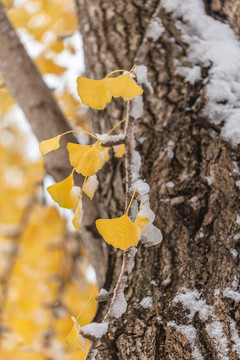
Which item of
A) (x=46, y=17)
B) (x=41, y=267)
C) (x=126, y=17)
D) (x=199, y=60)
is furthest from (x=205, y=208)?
(x=41, y=267)

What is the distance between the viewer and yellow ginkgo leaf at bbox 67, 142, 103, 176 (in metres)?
0.55

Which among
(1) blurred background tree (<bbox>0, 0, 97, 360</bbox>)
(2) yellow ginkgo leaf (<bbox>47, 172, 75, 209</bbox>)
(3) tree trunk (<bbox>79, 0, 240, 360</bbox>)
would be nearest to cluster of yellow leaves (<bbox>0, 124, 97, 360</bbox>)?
(1) blurred background tree (<bbox>0, 0, 97, 360</bbox>)

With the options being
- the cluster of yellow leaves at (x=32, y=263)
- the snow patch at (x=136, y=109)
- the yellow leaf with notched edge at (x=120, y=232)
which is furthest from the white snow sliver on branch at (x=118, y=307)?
the cluster of yellow leaves at (x=32, y=263)

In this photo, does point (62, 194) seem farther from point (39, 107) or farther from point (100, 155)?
point (39, 107)

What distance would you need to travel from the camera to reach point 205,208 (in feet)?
2.32

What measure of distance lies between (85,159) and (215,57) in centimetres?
49

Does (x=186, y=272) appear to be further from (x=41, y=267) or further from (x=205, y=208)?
(x=41, y=267)

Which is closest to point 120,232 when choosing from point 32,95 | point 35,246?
point 32,95

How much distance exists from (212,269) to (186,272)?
49 mm

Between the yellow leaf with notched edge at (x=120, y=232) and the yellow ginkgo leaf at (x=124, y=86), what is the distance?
199 mm

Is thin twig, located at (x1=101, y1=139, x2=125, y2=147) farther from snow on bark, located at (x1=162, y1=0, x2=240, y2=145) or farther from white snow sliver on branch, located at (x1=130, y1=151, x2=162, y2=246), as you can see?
snow on bark, located at (x1=162, y1=0, x2=240, y2=145)

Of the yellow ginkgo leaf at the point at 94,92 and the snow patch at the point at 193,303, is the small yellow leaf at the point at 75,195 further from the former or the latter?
the snow patch at the point at 193,303

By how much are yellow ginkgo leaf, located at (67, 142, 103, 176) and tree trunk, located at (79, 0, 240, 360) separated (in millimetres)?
235

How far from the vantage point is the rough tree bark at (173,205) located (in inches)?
23.3
